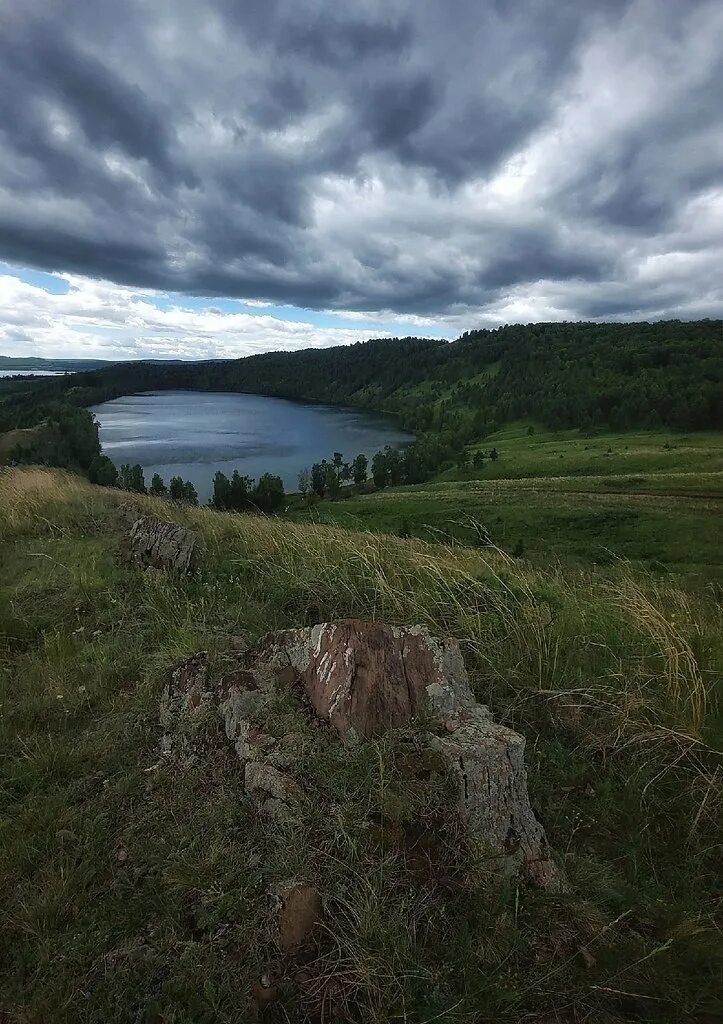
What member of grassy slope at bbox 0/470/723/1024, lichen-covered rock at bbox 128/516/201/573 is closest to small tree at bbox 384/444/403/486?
lichen-covered rock at bbox 128/516/201/573

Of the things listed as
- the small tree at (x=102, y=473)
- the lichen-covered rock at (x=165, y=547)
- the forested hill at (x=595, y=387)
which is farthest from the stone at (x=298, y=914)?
the forested hill at (x=595, y=387)

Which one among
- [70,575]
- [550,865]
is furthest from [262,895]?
[70,575]

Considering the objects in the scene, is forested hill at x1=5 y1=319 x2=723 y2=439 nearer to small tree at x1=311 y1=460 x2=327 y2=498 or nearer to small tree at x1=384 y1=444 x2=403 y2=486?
small tree at x1=384 y1=444 x2=403 y2=486

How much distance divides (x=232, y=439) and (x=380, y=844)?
135799 mm

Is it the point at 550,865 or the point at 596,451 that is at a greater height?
the point at 550,865

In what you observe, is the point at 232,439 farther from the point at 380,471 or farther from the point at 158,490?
the point at 158,490

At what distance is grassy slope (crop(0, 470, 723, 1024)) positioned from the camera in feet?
6.80

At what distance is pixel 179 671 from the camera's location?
3918 mm

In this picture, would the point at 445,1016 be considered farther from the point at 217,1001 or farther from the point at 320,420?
the point at 320,420

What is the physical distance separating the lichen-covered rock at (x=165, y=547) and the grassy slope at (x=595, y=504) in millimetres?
17082

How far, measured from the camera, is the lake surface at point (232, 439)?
101938 mm

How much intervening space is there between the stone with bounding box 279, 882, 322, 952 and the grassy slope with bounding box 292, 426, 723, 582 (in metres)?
21.8

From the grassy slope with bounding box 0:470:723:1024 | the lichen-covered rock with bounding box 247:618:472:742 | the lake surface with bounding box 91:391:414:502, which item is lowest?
the lake surface with bounding box 91:391:414:502

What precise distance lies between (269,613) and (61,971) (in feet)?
10.1
